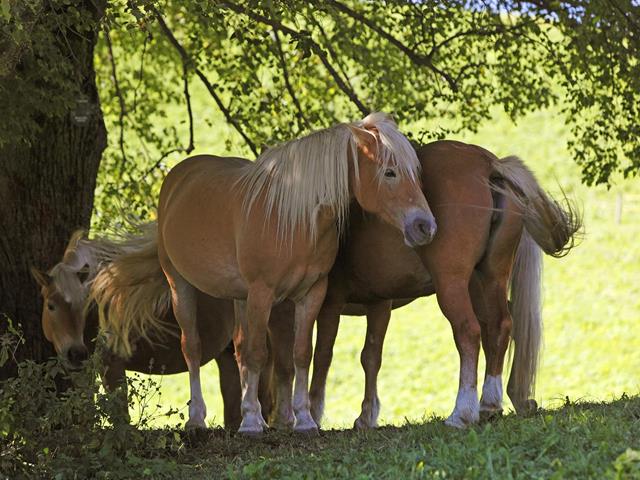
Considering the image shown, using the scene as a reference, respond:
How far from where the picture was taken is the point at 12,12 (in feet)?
22.2

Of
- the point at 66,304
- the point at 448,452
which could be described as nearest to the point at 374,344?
the point at 66,304

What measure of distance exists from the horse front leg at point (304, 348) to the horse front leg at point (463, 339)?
940 millimetres

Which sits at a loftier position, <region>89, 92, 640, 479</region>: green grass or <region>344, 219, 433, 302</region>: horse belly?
<region>344, 219, 433, 302</region>: horse belly

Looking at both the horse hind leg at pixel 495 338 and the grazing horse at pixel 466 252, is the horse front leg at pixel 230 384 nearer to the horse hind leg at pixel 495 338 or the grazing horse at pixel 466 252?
the grazing horse at pixel 466 252

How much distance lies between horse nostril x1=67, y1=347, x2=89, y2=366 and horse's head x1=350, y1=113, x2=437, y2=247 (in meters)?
3.17

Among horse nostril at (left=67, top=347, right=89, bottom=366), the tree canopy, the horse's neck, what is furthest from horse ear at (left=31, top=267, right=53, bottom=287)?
the tree canopy

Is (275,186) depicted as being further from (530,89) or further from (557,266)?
(557,266)

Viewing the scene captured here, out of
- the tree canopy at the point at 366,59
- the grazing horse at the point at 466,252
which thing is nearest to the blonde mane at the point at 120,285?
the tree canopy at the point at 366,59

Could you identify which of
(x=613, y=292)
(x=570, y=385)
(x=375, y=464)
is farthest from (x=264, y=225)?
(x=613, y=292)

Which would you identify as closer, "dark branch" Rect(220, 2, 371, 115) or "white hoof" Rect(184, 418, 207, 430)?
"white hoof" Rect(184, 418, 207, 430)

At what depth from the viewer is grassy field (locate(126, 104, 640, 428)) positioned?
1897 cm

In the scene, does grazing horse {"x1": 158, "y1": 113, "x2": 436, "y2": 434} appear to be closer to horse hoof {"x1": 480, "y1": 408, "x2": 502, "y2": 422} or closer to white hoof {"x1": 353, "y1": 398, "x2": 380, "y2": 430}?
white hoof {"x1": 353, "y1": 398, "x2": 380, "y2": 430}

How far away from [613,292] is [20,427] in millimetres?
19181

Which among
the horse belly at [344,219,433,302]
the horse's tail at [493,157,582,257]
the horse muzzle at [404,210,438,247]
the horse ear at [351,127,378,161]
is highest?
the horse ear at [351,127,378,161]
